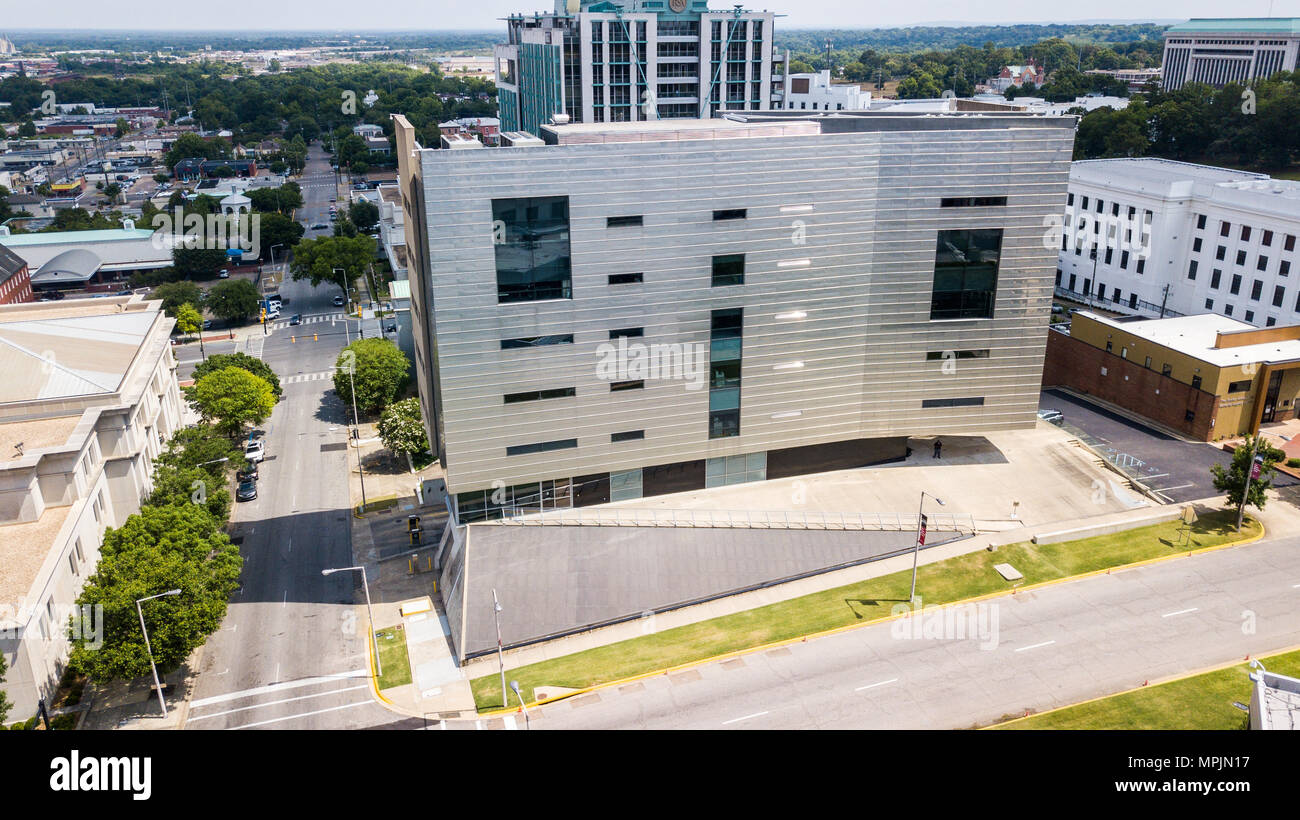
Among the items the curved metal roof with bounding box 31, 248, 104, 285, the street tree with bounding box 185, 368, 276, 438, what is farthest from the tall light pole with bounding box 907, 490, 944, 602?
the curved metal roof with bounding box 31, 248, 104, 285

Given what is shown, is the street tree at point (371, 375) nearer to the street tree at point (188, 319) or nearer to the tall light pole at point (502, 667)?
the street tree at point (188, 319)

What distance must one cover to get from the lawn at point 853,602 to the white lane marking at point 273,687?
6.51 m

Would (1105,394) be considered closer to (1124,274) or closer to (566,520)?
(1124,274)

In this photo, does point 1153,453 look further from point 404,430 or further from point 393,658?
point 404,430

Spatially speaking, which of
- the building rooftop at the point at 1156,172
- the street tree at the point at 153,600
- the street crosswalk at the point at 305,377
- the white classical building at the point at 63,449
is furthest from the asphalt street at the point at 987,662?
the street crosswalk at the point at 305,377

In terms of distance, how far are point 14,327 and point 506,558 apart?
133 feet

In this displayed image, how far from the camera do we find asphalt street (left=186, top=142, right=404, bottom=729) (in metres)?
43.5

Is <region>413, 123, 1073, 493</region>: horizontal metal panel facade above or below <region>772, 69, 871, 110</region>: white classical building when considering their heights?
below

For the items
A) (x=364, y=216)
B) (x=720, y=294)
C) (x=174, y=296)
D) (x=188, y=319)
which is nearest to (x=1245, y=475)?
(x=720, y=294)

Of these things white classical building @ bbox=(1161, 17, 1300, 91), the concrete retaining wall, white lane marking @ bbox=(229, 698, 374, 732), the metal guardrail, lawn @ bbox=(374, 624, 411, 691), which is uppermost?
white classical building @ bbox=(1161, 17, 1300, 91)

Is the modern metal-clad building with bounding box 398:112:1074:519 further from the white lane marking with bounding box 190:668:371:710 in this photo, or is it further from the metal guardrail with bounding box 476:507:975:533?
the white lane marking with bounding box 190:668:371:710

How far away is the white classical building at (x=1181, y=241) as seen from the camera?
263 feet

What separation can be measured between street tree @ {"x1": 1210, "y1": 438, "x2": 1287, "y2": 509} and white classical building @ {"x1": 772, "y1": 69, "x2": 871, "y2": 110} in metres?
102
